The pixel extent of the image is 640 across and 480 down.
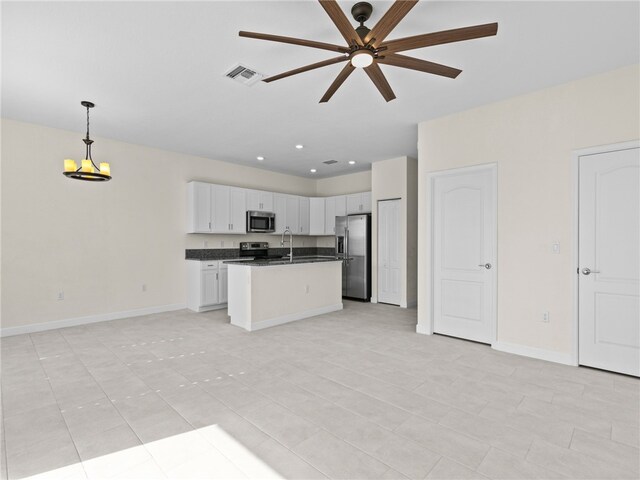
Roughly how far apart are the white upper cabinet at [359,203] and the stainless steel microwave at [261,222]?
1728mm

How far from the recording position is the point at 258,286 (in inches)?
187

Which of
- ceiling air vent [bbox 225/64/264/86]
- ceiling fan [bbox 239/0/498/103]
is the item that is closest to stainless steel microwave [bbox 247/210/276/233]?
ceiling air vent [bbox 225/64/264/86]

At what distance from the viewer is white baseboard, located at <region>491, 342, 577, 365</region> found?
3.38 m

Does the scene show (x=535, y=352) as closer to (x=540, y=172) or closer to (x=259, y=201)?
(x=540, y=172)

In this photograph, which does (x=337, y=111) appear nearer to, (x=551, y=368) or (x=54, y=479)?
(x=551, y=368)

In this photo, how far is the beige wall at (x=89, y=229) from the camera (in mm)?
4488

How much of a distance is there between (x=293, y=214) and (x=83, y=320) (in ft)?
14.6

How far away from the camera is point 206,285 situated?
592 centimetres

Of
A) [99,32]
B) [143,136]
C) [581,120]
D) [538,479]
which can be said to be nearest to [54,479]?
[538,479]

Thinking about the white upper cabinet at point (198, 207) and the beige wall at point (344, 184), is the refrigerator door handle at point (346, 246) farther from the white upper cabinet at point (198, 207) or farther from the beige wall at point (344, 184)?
the white upper cabinet at point (198, 207)

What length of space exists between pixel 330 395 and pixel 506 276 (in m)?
2.47

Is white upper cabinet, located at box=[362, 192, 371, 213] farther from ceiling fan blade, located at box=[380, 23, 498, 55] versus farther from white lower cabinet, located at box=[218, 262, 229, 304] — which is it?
ceiling fan blade, located at box=[380, 23, 498, 55]

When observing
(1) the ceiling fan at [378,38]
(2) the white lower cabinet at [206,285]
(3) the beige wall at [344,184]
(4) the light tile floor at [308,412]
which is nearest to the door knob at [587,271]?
(4) the light tile floor at [308,412]

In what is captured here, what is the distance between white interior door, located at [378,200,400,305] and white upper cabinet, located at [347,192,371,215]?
52 centimetres
